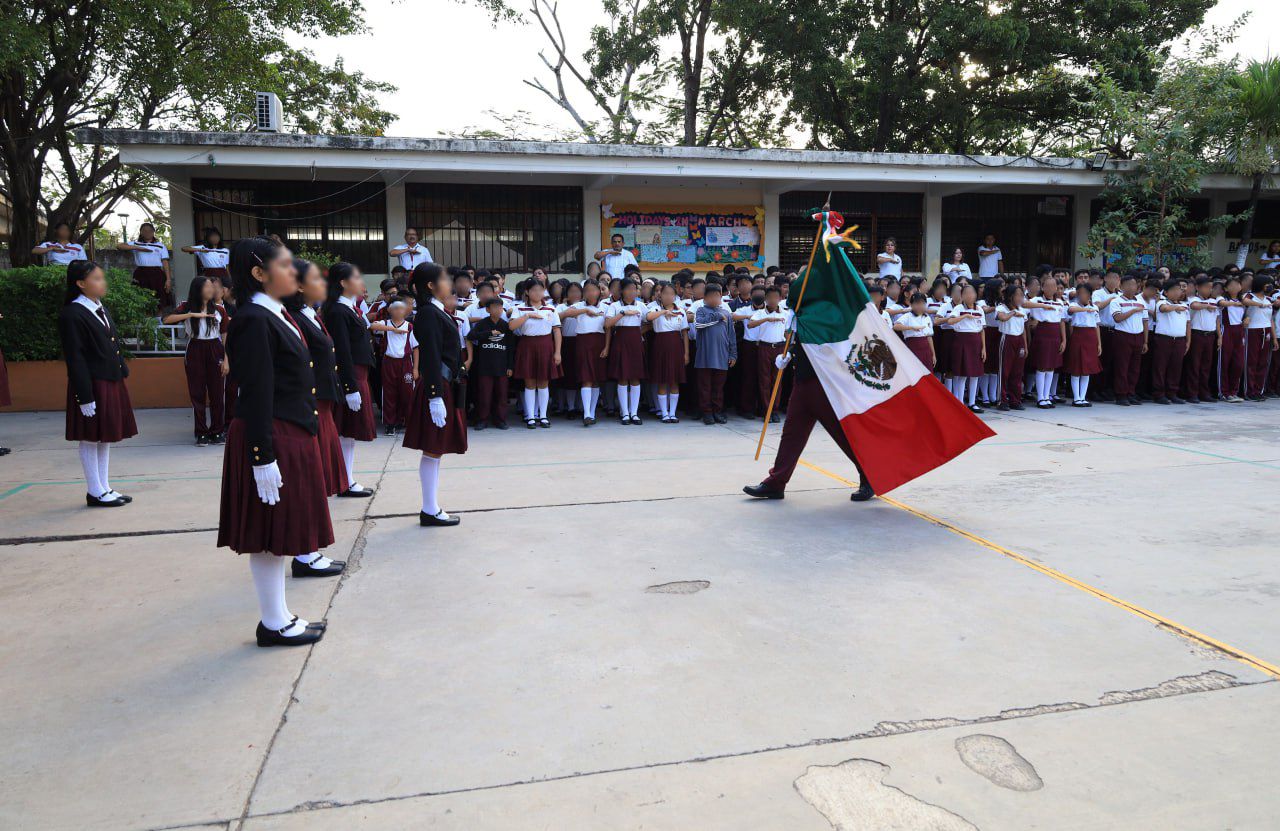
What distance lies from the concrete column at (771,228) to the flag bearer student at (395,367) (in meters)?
7.61

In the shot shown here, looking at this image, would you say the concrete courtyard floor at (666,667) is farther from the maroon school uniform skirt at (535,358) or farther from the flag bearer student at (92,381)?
the maroon school uniform skirt at (535,358)

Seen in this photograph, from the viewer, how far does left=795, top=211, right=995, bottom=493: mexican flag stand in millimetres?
5664

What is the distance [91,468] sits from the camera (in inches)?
237

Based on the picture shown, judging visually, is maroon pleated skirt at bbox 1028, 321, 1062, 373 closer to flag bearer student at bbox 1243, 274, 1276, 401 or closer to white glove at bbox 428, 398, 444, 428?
flag bearer student at bbox 1243, 274, 1276, 401

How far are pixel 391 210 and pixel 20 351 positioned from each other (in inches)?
204

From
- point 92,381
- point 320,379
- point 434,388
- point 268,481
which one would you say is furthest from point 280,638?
point 92,381

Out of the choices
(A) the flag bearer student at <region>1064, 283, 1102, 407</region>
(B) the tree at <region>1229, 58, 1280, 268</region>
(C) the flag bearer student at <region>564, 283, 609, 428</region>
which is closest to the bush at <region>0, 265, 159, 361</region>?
(C) the flag bearer student at <region>564, 283, 609, 428</region>

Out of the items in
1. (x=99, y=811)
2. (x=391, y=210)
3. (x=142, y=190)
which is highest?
(x=142, y=190)

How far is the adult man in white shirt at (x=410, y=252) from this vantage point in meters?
12.2

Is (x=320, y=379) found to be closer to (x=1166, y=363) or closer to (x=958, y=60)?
(x=1166, y=363)

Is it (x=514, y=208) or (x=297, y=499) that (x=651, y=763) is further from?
(x=514, y=208)

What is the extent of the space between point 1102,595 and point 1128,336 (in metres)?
→ 8.39

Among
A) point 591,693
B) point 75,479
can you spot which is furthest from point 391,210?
point 591,693

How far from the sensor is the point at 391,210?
43.7 ft
